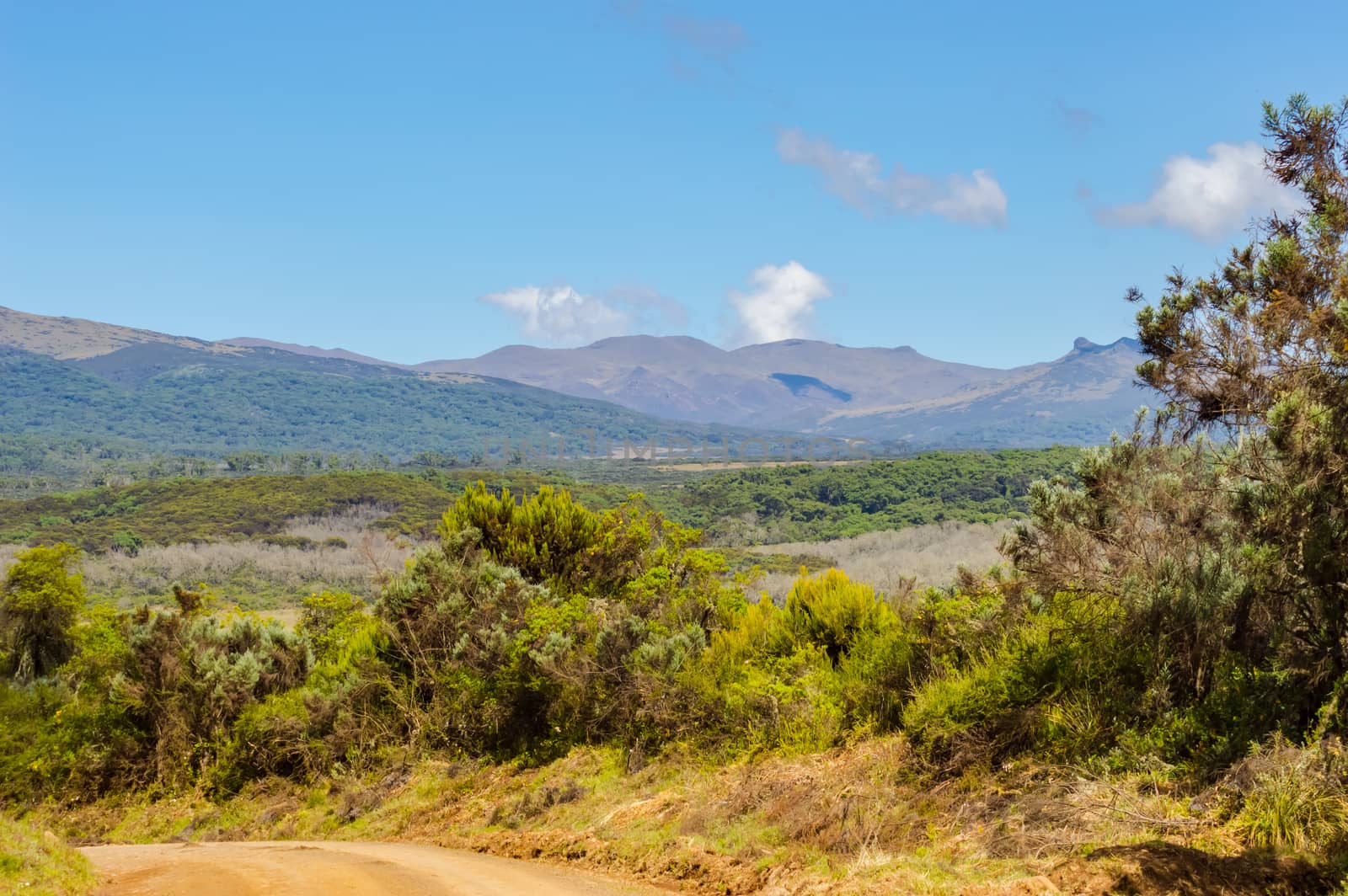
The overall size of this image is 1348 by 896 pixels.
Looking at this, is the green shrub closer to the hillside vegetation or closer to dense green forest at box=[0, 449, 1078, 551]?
the hillside vegetation

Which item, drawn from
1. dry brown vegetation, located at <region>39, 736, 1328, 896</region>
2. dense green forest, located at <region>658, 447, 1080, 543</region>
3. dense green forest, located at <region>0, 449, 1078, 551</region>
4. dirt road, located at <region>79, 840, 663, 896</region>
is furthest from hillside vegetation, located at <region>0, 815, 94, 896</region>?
dense green forest, located at <region>658, 447, 1080, 543</region>

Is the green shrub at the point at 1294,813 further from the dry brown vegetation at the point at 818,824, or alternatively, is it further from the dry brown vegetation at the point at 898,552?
the dry brown vegetation at the point at 898,552

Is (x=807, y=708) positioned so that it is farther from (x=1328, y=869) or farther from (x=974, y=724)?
(x=1328, y=869)

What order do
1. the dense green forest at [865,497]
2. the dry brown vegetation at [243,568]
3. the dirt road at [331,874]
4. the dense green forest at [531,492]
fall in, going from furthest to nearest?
the dense green forest at [865,497]
the dense green forest at [531,492]
the dry brown vegetation at [243,568]
the dirt road at [331,874]

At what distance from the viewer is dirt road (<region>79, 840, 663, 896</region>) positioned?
25.8 feet

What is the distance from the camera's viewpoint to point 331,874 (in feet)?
27.7

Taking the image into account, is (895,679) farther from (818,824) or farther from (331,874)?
(331,874)

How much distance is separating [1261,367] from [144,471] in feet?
→ 691

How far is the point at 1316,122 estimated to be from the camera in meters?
7.85

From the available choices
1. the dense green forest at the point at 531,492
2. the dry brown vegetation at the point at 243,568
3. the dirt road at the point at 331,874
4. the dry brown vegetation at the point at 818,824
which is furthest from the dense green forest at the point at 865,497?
the dirt road at the point at 331,874

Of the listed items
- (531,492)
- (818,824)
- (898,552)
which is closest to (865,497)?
(531,492)

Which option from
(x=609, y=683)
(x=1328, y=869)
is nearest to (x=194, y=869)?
(x=609, y=683)

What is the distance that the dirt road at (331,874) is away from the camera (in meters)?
7.88

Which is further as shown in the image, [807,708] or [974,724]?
[807,708]
